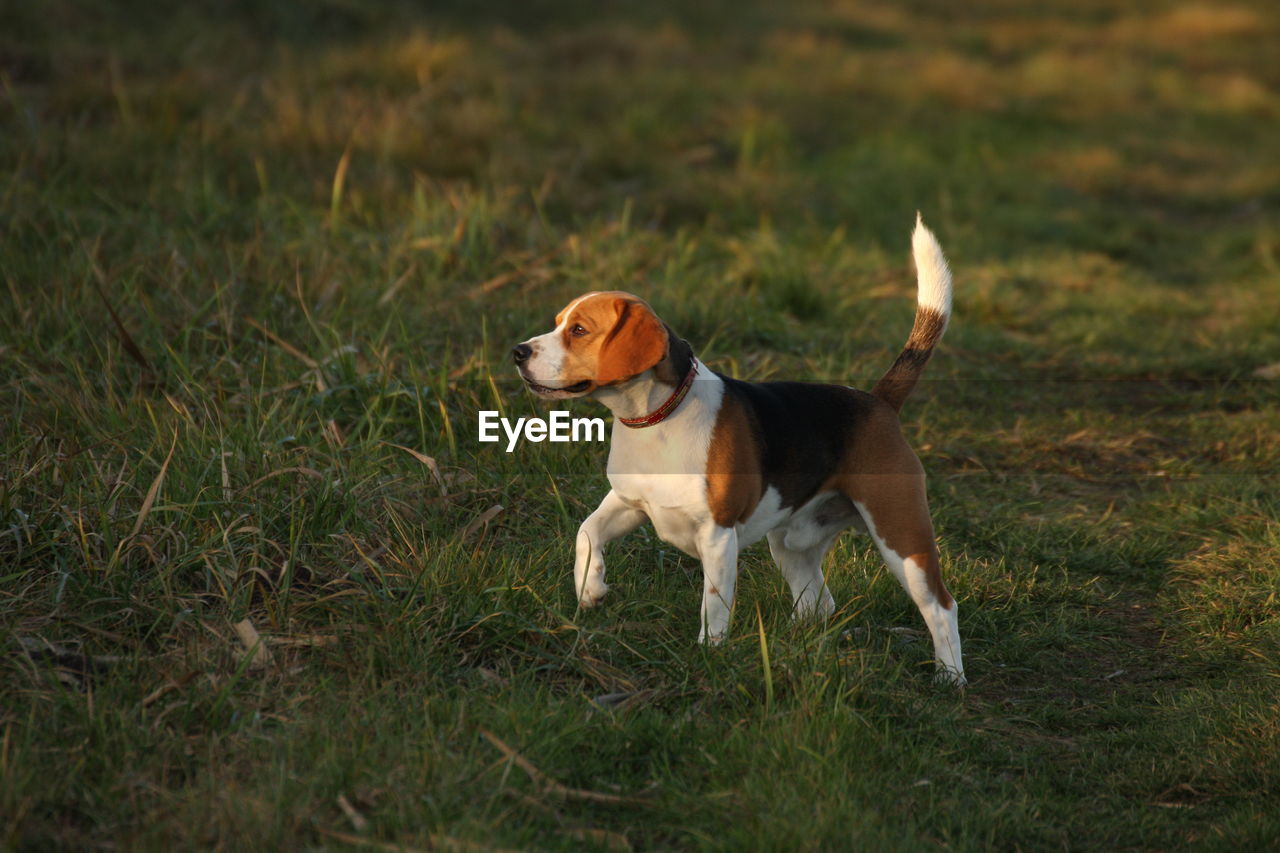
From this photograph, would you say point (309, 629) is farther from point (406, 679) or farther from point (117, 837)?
point (117, 837)

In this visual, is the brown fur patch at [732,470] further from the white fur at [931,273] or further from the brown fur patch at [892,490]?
the white fur at [931,273]

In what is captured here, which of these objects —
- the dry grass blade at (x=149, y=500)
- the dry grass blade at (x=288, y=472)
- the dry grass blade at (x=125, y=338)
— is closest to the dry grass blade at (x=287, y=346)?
the dry grass blade at (x=125, y=338)

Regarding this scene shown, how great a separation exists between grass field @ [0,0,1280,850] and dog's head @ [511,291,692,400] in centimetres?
68

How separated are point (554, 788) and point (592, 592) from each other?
0.89 m

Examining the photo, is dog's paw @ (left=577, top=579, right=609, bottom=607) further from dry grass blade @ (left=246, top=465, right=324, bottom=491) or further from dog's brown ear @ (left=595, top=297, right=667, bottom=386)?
dry grass blade @ (left=246, top=465, right=324, bottom=491)

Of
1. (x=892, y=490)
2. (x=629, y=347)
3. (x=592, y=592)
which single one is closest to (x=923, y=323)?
(x=892, y=490)

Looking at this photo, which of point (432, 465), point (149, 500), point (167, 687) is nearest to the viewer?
point (167, 687)

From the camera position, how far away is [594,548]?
13.7ft

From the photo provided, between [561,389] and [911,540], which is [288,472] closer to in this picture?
[561,389]

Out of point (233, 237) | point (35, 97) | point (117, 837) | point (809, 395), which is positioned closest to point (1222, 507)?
point (809, 395)

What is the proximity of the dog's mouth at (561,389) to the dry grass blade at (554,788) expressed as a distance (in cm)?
105

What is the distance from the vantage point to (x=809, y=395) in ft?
14.1

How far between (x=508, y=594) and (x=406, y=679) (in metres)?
0.46

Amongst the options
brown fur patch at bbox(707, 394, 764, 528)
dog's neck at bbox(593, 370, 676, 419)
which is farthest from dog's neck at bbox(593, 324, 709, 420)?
brown fur patch at bbox(707, 394, 764, 528)
